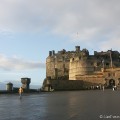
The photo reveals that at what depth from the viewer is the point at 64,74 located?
115875 millimetres

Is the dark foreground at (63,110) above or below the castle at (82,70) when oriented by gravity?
below

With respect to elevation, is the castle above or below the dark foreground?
above

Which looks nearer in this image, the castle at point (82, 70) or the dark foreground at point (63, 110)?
the dark foreground at point (63, 110)

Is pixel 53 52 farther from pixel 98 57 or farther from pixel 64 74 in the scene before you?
pixel 98 57

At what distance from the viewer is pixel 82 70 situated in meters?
99.4

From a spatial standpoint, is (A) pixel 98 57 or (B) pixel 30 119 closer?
(B) pixel 30 119

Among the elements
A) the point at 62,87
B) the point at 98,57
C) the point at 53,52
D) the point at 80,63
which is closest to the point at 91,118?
the point at 62,87

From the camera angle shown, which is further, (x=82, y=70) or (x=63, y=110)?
(x=82, y=70)

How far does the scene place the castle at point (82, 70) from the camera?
85062mm

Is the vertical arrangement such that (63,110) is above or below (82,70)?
below

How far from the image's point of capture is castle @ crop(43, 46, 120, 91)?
85.1 m

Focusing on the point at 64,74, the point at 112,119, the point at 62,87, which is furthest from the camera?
the point at 64,74

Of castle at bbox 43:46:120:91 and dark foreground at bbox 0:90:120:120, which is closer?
dark foreground at bbox 0:90:120:120

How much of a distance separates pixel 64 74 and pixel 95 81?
27.5m
